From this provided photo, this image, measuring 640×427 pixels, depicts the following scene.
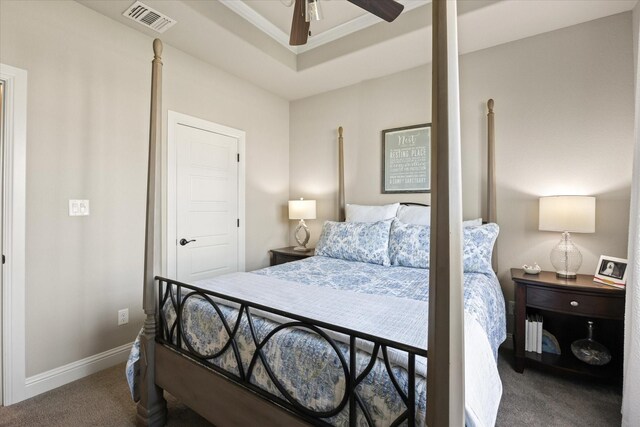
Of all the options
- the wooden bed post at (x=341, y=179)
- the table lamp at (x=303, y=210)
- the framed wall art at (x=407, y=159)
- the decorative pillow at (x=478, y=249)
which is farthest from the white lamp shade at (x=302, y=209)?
the decorative pillow at (x=478, y=249)

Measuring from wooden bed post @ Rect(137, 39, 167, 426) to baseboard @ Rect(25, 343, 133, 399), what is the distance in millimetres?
914

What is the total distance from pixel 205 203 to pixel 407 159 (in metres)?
2.16

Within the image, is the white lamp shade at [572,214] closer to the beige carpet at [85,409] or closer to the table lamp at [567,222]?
the table lamp at [567,222]

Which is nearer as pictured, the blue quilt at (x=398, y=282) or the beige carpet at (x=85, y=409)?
the blue quilt at (x=398, y=282)

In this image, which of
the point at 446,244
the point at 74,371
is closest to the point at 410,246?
the point at 446,244

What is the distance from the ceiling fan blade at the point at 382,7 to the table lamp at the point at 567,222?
1759 mm

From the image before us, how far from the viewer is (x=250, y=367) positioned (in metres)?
1.30

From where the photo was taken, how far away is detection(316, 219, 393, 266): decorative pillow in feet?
8.59

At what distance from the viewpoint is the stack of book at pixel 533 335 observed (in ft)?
7.42

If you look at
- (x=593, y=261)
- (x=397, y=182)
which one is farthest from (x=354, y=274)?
(x=593, y=261)

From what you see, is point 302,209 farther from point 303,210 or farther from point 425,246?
point 425,246

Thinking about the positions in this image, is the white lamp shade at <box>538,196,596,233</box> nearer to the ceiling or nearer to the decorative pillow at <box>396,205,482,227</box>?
the decorative pillow at <box>396,205,482,227</box>

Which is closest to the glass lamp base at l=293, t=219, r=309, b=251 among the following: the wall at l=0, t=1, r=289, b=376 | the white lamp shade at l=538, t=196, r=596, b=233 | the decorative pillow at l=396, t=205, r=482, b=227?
the decorative pillow at l=396, t=205, r=482, b=227

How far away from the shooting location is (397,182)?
128 inches
